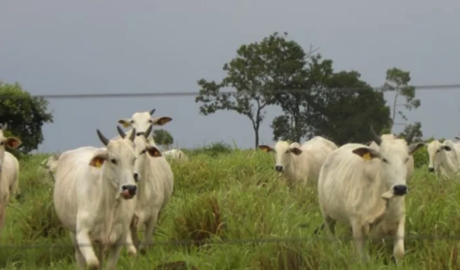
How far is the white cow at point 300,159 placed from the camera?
12298 mm

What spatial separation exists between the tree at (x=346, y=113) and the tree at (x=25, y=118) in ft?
32.3

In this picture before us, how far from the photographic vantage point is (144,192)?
8383 millimetres

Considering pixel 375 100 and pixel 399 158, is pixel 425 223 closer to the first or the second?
pixel 399 158

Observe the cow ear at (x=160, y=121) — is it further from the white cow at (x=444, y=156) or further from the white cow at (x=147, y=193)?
the white cow at (x=444, y=156)

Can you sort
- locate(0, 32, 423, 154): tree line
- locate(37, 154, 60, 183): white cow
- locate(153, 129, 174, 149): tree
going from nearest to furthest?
locate(0, 32, 423, 154): tree line < locate(37, 154, 60, 183): white cow < locate(153, 129, 174, 149): tree

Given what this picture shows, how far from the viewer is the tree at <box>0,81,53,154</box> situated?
15915mm

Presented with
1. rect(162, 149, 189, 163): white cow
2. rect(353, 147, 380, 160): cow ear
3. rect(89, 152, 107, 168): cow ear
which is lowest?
rect(162, 149, 189, 163): white cow

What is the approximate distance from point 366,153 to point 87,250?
90.4 inches

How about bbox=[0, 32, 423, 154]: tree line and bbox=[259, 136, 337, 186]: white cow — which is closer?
bbox=[0, 32, 423, 154]: tree line

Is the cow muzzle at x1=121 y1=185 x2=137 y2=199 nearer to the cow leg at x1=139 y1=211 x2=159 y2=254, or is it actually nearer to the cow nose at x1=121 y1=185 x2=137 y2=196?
the cow nose at x1=121 y1=185 x2=137 y2=196

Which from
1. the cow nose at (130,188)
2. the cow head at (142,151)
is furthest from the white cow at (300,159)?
the cow nose at (130,188)

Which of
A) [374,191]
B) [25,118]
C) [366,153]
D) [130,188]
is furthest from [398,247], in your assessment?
[25,118]

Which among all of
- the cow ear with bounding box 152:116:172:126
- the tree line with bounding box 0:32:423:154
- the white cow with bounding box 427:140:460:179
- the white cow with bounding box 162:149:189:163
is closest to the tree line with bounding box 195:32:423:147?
the tree line with bounding box 0:32:423:154

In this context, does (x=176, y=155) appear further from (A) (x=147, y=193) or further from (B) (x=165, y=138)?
(A) (x=147, y=193)
